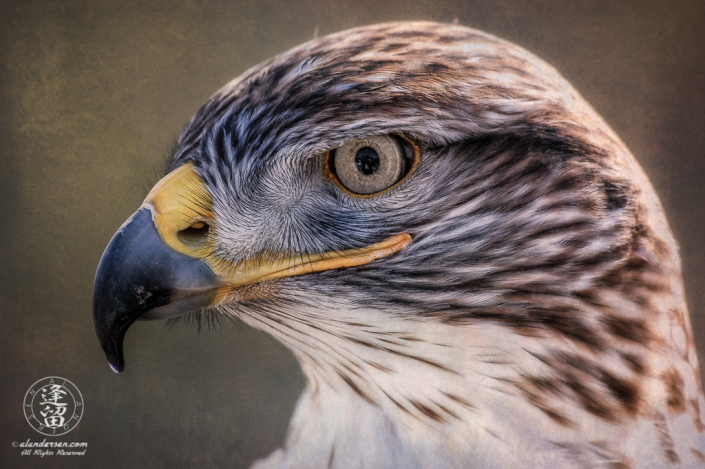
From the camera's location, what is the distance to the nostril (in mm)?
970

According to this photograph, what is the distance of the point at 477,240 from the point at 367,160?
266 mm

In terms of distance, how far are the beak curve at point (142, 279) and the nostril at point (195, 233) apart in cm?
3

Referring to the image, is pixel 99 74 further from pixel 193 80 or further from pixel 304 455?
pixel 304 455

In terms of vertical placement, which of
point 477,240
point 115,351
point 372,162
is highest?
point 372,162

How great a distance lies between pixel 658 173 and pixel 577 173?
21.7 inches

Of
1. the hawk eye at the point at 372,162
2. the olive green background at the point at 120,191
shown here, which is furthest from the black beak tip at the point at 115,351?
the hawk eye at the point at 372,162

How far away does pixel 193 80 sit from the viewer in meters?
1.45

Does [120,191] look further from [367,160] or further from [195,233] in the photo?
[367,160]

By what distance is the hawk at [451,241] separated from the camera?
38.0 inches

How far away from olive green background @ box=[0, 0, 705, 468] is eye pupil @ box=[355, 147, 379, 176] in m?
0.60

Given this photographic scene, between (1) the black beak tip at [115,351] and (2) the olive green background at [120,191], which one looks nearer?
(1) the black beak tip at [115,351]

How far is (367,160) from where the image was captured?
3.24ft

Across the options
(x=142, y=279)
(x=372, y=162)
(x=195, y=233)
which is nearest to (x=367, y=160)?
(x=372, y=162)

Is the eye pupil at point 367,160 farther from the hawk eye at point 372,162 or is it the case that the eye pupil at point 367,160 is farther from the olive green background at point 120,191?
the olive green background at point 120,191
